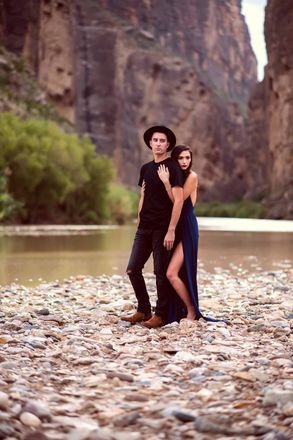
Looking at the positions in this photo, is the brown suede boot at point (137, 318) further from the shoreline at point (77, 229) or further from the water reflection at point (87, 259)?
the shoreline at point (77, 229)

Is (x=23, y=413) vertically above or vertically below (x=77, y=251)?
above

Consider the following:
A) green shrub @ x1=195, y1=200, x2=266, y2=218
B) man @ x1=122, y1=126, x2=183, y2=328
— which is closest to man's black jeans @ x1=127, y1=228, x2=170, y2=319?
man @ x1=122, y1=126, x2=183, y2=328

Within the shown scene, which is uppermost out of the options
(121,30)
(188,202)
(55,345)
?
(121,30)

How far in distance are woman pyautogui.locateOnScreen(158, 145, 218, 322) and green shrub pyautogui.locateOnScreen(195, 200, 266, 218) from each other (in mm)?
90740

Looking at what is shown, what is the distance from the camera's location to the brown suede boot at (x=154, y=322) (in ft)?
27.8

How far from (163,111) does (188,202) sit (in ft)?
504

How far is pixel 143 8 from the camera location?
183 m

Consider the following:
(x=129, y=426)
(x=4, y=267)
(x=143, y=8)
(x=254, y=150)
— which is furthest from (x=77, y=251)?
(x=143, y=8)

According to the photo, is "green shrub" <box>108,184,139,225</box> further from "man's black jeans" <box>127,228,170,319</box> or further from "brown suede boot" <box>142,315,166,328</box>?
"brown suede boot" <box>142,315,166,328</box>

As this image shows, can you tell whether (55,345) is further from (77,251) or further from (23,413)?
(77,251)

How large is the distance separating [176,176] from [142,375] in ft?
10.0

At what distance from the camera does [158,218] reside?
8625 millimetres

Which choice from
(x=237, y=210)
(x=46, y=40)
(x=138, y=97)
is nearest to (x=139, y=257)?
(x=237, y=210)

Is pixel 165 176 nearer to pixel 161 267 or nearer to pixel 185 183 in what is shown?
pixel 185 183
